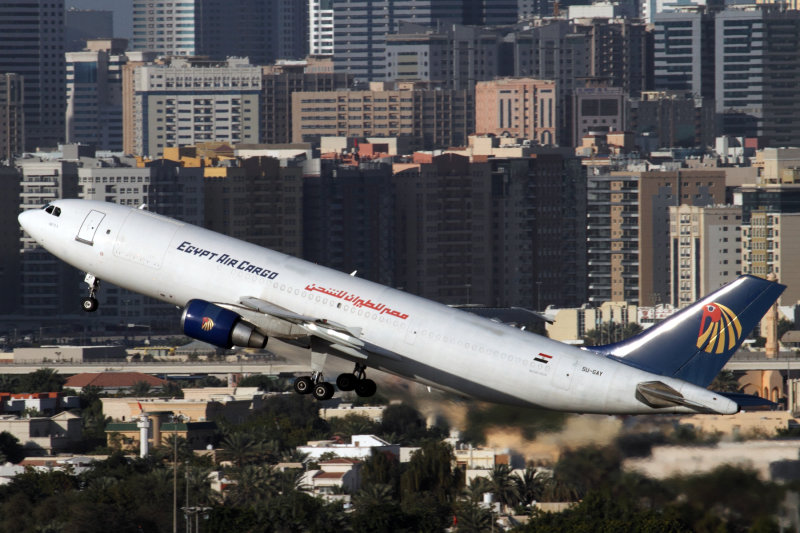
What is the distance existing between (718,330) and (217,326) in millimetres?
17646

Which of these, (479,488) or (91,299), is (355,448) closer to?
(479,488)

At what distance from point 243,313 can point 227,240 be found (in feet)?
11.9

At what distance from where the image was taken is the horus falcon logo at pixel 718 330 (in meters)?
Answer: 79.8

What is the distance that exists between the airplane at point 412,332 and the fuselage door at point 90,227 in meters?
1.03

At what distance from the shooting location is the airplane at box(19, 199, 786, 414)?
79.8m

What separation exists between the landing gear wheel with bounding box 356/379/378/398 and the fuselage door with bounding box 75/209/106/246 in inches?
455

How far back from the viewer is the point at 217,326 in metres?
81.6

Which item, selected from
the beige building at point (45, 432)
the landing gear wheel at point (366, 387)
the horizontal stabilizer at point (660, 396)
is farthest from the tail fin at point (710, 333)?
the beige building at point (45, 432)

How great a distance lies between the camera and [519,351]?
263ft

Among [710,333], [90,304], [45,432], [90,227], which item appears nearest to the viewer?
[710,333]

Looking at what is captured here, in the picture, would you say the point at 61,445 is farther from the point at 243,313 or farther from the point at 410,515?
the point at 243,313

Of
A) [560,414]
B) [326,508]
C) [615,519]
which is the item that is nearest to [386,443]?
[326,508]

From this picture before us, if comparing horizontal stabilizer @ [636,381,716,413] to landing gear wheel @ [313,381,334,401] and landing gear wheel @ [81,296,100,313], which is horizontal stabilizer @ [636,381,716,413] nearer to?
landing gear wheel @ [313,381,334,401]

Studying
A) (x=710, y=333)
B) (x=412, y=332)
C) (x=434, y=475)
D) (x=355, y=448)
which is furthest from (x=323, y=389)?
(x=355, y=448)
